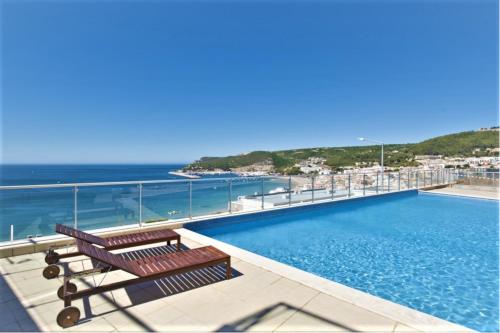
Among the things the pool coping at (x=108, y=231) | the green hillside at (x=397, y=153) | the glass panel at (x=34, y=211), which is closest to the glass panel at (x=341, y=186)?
the pool coping at (x=108, y=231)

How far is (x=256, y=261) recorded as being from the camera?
3.77m

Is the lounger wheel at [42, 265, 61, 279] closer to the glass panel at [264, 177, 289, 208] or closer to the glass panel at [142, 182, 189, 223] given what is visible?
the glass panel at [142, 182, 189, 223]

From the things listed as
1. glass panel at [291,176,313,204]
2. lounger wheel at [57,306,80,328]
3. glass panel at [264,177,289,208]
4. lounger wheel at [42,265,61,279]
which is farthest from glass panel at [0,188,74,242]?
glass panel at [291,176,313,204]

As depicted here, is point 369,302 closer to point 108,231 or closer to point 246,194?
point 108,231

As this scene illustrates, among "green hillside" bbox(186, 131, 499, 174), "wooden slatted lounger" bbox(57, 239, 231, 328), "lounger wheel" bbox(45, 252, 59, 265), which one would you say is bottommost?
"lounger wheel" bbox(45, 252, 59, 265)

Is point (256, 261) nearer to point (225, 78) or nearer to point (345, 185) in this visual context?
point (345, 185)

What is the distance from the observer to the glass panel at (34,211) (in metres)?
4.32

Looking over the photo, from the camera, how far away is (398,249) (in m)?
5.29

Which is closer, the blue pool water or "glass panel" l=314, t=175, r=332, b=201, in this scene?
the blue pool water

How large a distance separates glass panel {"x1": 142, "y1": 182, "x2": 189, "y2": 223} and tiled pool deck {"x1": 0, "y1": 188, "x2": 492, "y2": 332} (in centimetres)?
249

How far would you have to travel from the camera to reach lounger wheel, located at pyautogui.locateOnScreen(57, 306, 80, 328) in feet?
7.12

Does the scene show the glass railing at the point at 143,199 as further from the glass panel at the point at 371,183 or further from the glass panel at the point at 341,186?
the glass panel at the point at 371,183

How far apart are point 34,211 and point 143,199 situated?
6.06 feet

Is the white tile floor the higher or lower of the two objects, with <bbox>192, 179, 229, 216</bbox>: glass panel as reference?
lower
